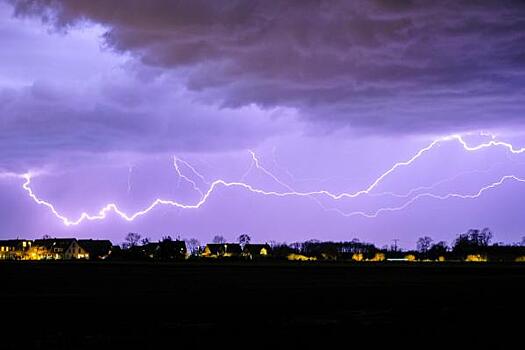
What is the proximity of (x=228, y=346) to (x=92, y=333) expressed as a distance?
4.87 m

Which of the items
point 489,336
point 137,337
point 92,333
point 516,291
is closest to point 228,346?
point 137,337

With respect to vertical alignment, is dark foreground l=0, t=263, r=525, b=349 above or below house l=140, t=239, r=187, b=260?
below

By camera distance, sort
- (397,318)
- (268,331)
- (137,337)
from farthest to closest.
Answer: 1. (397,318)
2. (268,331)
3. (137,337)

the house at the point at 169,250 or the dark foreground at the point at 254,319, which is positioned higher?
the house at the point at 169,250

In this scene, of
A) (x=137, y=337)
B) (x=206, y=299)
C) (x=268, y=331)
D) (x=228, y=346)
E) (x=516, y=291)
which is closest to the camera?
(x=228, y=346)

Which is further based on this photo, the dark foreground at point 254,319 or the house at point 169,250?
the house at point 169,250

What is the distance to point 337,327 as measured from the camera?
22.9 m

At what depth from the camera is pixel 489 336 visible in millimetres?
20906

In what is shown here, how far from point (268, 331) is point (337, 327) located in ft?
8.22

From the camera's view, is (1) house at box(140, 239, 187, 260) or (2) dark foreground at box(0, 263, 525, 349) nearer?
(2) dark foreground at box(0, 263, 525, 349)

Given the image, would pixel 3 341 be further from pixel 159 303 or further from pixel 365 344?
pixel 159 303

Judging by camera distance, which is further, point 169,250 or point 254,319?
point 169,250

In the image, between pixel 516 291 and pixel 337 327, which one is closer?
pixel 337 327

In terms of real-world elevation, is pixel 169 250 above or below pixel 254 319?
above
